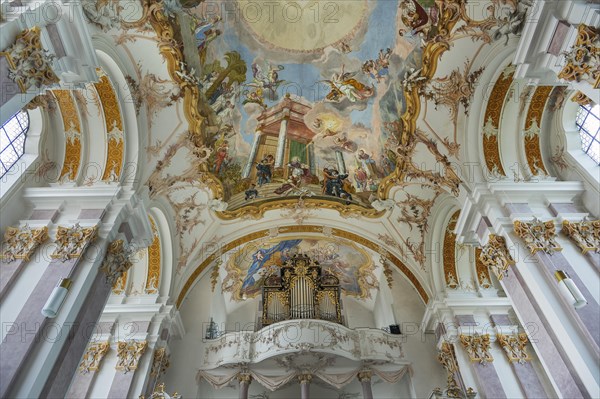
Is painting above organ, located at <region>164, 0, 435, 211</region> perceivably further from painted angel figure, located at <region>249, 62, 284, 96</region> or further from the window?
the window

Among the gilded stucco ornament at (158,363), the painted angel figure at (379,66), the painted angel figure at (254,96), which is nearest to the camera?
the painted angel figure at (379,66)

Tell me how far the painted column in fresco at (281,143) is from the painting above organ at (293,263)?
338cm

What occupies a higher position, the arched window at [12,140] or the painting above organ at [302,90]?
the painting above organ at [302,90]

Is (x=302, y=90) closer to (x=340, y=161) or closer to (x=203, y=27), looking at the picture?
(x=340, y=161)

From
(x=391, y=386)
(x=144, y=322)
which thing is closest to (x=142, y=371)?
(x=144, y=322)

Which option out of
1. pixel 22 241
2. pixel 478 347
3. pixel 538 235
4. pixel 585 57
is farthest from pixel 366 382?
pixel 585 57

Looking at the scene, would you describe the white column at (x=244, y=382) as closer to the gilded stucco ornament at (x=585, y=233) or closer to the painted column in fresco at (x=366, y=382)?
the painted column in fresco at (x=366, y=382)

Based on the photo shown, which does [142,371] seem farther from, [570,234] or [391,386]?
[570,234]

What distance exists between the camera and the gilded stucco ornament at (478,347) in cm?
1055

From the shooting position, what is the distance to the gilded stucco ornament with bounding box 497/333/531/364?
10344mm

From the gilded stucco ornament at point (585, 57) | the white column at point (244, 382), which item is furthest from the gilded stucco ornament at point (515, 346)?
the gilded stucco ornament at point (585, 57)

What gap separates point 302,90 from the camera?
37.0 feet

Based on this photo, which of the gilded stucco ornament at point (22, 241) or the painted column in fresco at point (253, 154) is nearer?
the gilded stucco ornament at point (22, 241)

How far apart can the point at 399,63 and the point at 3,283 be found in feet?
29.3
